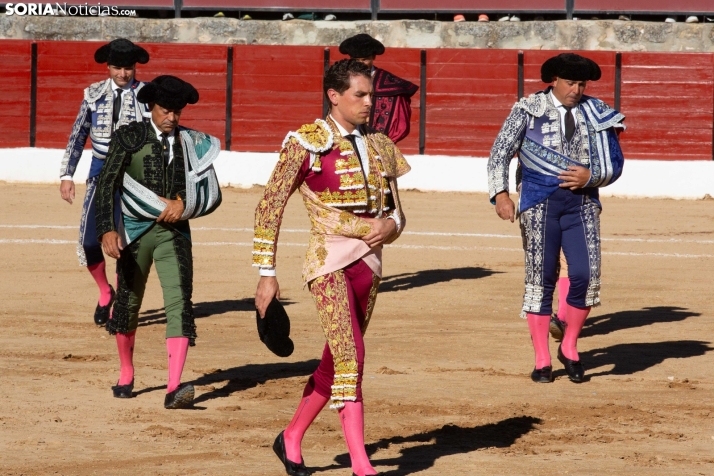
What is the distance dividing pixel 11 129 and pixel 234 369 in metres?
12.7

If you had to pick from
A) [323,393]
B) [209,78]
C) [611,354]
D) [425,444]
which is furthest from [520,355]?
[209,78]

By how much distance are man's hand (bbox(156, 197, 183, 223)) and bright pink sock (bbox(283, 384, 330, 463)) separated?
5.46 ft

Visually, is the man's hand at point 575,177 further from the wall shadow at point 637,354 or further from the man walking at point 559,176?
the wall shadow at point 637,354

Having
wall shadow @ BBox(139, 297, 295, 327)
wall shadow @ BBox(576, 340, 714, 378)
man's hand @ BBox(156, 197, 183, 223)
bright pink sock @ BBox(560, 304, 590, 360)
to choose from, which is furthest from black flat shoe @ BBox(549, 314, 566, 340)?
man's hand @ BBox(156, 197, 183, 223)

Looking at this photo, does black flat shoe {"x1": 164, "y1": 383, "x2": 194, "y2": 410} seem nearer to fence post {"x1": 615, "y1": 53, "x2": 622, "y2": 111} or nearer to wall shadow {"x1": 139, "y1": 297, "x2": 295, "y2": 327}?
wall shadow {"x1": 139, "y1": 297, "x2": 295, "y2": 327}

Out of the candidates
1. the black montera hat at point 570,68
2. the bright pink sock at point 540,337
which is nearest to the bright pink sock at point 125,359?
the bright pink sock at point 540,337

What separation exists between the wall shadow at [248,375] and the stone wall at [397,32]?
1300 centimetres

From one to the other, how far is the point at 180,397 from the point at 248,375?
99 centimetres

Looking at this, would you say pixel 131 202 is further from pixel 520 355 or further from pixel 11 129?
pixel 11 129

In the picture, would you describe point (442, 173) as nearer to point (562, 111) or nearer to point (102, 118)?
point (102, 118)

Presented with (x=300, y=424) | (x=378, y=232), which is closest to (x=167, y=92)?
(x=378, y=232)

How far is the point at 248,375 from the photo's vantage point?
277 inches

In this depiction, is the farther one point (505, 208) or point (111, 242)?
point (505, 208)

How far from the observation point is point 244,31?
20.2m
